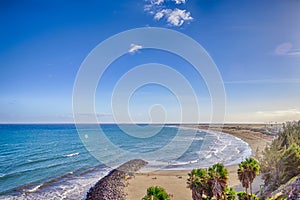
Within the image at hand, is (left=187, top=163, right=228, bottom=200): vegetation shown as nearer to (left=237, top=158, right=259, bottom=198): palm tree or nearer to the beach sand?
(left=237, top=158, right=259, bottom=198): palm tree

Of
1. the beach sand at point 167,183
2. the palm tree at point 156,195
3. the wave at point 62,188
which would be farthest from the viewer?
the beach sand at point 167,183

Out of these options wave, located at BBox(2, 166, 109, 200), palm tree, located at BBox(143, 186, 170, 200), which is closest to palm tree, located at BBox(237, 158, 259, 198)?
palm tree, located at BBox(143, 186, 170, 200)

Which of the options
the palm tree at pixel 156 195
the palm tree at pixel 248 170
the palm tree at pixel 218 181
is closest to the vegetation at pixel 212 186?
the palm tree at pixel 218 181

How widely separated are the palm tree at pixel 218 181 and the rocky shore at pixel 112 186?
19564 mm

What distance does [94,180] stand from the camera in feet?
155

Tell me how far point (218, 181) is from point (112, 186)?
2548 centimetres

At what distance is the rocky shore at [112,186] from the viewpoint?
37.8 m

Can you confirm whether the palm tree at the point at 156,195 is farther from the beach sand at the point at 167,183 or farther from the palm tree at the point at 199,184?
the beach sand at the point at 167,183

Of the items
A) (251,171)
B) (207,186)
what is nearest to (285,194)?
(251,171)

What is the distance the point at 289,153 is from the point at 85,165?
45219 millimetres

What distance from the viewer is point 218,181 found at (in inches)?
855

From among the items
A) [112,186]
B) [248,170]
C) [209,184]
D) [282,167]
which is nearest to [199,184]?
[209,184]

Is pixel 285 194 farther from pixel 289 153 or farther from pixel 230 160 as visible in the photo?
pixel 230 160

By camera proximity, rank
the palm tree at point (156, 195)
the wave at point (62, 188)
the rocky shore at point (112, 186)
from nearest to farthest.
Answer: the palm tree at point (156, 195), the wave at point (62, 188), the rocky shore at point (112, 186)
